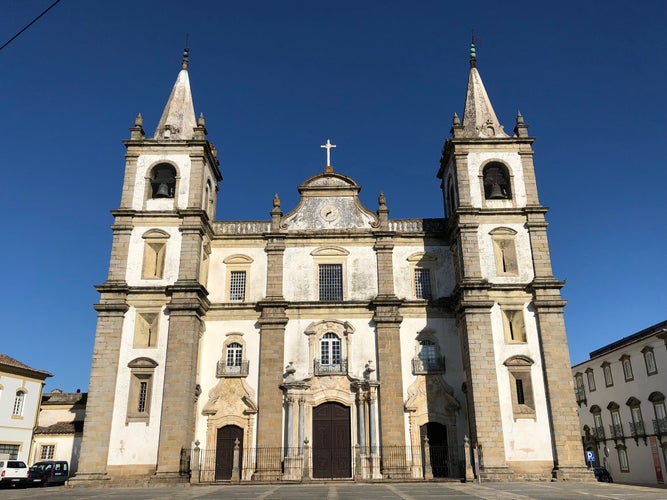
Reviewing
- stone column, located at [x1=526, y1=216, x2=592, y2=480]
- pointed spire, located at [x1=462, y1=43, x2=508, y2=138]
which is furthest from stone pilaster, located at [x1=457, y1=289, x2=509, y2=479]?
pointed spire, located at [x1=462, y1=43, x2=508, y2=138]

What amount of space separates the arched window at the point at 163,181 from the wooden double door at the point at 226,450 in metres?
11.5

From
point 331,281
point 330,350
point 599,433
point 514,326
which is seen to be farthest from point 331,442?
point 599,433

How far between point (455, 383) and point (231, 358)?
34.0ft

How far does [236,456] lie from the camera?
77.8 ft

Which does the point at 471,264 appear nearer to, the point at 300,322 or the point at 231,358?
the point at 300,322

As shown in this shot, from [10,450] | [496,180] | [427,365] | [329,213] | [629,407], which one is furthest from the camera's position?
[629,407]

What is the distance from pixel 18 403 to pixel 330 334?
20169mm

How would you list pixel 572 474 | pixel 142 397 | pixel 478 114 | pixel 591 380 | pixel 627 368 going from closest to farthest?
pixel 572 474
pixel 142 397
pixel 478 114
pixel 627 368
pixel 591 380

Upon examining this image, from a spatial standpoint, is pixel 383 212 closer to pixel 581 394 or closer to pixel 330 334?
pixel 330 334

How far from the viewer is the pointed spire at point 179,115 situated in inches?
1193

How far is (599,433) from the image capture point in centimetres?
4169

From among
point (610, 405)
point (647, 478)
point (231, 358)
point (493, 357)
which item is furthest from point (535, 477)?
point (610, 405)

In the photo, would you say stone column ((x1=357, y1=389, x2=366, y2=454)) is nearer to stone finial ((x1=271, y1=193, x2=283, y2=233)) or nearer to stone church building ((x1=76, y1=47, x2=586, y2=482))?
stone church building ((x1=76, y1=47, x2=586, y2=482))

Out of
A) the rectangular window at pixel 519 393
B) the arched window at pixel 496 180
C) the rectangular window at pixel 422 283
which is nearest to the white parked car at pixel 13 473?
the rectangular window at pixel 422 283
